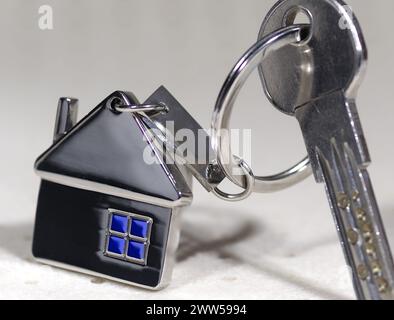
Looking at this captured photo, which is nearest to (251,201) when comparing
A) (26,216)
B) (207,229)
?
(207,229)

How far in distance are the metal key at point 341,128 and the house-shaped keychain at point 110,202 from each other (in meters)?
0.14

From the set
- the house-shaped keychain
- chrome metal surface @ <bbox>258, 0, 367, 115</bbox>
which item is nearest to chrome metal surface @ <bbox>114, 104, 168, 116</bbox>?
the house-shaped keychain

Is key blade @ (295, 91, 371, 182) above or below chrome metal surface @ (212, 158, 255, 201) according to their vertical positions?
above

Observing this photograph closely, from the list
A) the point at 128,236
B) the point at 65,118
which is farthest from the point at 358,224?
the point at 65,118

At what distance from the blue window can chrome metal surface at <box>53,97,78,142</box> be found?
0.11m

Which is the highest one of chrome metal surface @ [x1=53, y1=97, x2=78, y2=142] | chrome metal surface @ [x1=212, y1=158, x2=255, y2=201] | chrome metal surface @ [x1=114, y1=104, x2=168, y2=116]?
chrome metal surface @ [x1=53, y1=97, x2=78, y2=142]

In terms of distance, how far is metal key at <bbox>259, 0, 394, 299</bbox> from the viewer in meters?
0.71

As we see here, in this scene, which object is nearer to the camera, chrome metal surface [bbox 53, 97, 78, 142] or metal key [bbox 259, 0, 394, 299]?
metal key [bbox 259, 0, 394, 299]

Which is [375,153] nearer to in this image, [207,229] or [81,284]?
[207,229]

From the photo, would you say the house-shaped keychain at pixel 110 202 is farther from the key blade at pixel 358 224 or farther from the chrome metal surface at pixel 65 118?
the key blade at pixel 358 224

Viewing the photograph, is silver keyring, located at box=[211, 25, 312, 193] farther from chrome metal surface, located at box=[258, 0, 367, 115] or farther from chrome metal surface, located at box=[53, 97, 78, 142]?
chrome metal surface, located at box=[53, 97, 78, 142]

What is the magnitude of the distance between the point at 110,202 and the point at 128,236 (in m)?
0.04

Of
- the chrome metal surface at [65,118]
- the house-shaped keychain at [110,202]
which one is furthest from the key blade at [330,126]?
the chrome metal surface at [65,118]
